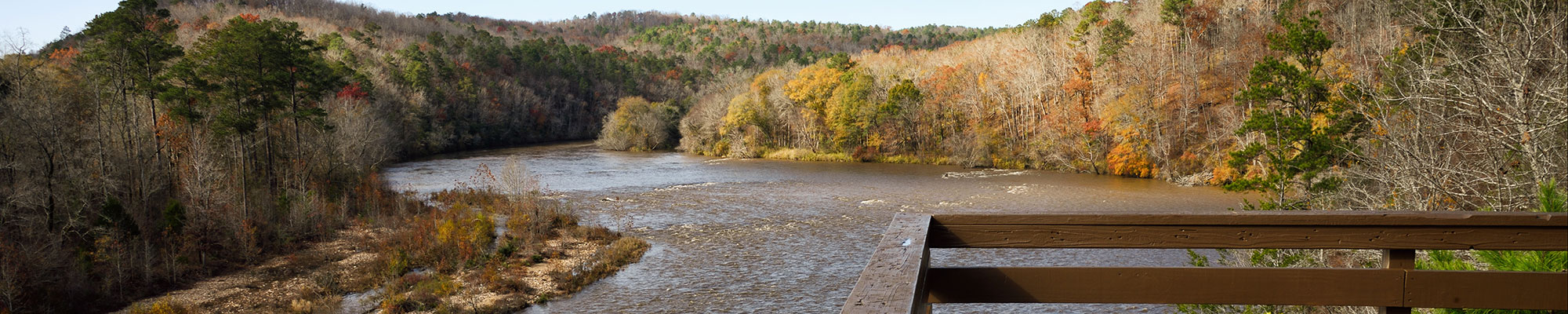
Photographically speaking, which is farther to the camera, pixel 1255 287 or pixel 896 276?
pixel 1255 287

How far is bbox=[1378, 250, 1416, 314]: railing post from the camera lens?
8.24 ft

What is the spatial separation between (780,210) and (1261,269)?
24.1m

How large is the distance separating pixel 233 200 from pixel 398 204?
4.87 m

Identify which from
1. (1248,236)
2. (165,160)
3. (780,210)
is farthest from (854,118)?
(1248,236)

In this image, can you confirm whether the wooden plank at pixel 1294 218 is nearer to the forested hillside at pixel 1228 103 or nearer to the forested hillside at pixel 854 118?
the forested hillside at pixel 1228 103

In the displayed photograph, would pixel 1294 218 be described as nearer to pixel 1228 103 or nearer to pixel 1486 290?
pixel 1486 290

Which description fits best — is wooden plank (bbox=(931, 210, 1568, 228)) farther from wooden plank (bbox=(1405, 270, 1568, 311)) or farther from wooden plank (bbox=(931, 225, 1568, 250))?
wooden plank (bbox=(1405, 270, 1568, 311))

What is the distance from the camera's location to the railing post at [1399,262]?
2512mm

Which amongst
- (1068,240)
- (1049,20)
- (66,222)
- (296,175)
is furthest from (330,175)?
(1049,20)

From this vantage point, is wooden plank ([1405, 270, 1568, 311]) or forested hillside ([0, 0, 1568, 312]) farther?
forested hillside ([0, 0, 1568, 312])

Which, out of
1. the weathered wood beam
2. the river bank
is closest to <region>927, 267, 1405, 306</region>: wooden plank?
the weathered wood beam

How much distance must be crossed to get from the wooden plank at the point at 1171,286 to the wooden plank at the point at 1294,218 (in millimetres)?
149

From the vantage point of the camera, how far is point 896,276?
2131mm

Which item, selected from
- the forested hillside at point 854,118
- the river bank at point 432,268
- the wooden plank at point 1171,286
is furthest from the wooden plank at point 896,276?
the river bank at point 432,268
